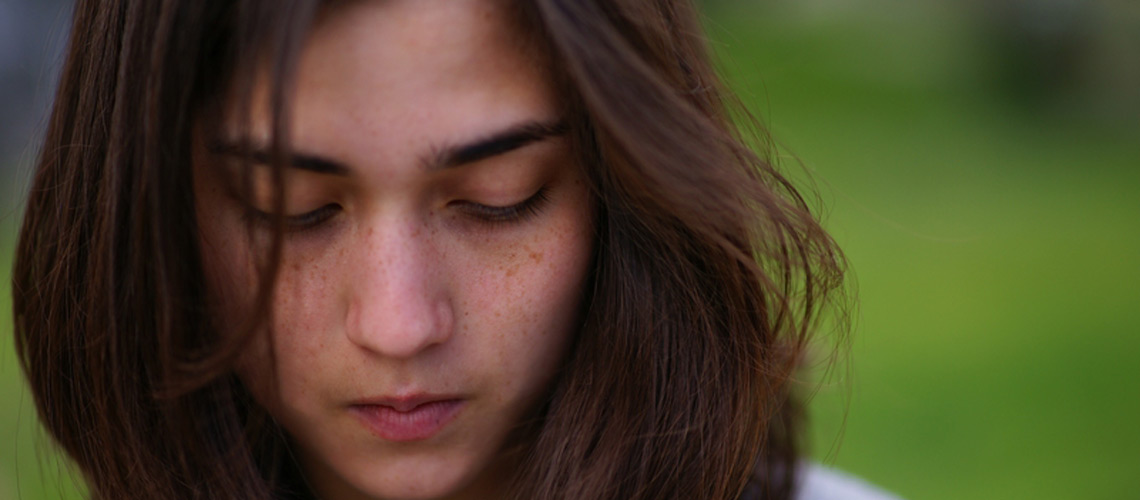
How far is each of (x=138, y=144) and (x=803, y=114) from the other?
28.4 ft

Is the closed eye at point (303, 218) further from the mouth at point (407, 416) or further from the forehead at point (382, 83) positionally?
the mouth at point (407, 416)

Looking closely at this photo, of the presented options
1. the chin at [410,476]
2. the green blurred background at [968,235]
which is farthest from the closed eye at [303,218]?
the green blurred background at [968,235]

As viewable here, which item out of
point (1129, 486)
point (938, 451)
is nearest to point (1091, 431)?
point (1129, 486)

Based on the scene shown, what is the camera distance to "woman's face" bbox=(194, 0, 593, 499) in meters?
1.24

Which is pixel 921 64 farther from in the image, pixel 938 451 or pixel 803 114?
pixel 938 451

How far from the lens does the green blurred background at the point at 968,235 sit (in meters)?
4.03

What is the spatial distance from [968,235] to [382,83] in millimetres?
5711

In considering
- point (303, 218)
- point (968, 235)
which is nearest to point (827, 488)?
point (303, 218)

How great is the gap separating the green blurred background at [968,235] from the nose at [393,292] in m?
0.56

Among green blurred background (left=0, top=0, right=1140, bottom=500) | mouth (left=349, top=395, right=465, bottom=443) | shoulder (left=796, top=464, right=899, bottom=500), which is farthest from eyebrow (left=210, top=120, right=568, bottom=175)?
shoulder (left=796, top=464, right=899, bottom=500)

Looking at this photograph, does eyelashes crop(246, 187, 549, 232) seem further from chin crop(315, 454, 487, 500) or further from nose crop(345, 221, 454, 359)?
chin crop(315, 454, 487, 500)

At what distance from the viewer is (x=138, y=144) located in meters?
1.29

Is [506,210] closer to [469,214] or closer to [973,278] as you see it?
[469,214]

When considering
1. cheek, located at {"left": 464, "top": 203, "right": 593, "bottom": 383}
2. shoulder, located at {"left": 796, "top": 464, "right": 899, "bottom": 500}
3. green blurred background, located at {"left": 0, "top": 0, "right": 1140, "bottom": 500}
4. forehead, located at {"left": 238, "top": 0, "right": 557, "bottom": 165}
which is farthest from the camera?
green blurred background, located at {"left": 0, "top": 0, "right": 1140, "bottom": 500}
